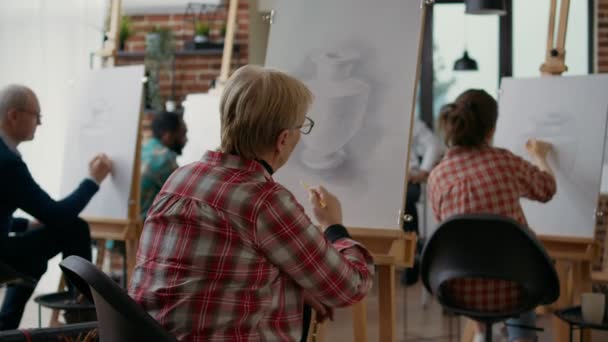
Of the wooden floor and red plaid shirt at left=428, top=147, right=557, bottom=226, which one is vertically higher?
red plaid shirt at left=428, top=147, right=557, bottom=226

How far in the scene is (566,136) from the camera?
12.4 ft

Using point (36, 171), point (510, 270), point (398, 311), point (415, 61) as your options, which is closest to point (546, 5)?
point (398, 311)

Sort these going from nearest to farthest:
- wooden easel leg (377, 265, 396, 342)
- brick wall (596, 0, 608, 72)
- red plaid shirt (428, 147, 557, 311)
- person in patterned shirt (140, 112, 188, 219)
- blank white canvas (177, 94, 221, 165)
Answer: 1. wooden easel leg (377, 265, 396, 342)
2. red plaid shirt (428, 147, 557, 311)
3. person in patterned shirt (140, 112, 188, 219)
4. blank white canvas (177, 94, 221, 165)
5. brick wall (596, 0, 608, 72)

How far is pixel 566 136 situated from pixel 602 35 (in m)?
4.69

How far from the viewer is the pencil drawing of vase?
3234mm

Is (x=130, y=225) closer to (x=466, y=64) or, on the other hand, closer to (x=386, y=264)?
(x=386, y=264)

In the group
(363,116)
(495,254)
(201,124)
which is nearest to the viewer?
(495,254)

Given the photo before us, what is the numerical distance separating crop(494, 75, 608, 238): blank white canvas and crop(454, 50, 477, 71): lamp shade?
4.11m

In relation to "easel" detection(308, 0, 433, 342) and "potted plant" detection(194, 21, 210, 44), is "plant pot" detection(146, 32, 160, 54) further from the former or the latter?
"easel" detection(308, 0, 433, 342)

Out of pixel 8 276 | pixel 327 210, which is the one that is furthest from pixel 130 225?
pixel 327 210

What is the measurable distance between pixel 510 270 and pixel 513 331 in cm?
88

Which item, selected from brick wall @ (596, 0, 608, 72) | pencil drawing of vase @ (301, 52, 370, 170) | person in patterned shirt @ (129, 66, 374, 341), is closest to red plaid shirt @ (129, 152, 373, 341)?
person in patterned shirt @ (129, 66, 374, 341)

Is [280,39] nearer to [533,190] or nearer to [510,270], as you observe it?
[533,190]

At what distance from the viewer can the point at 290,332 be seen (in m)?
1.91
